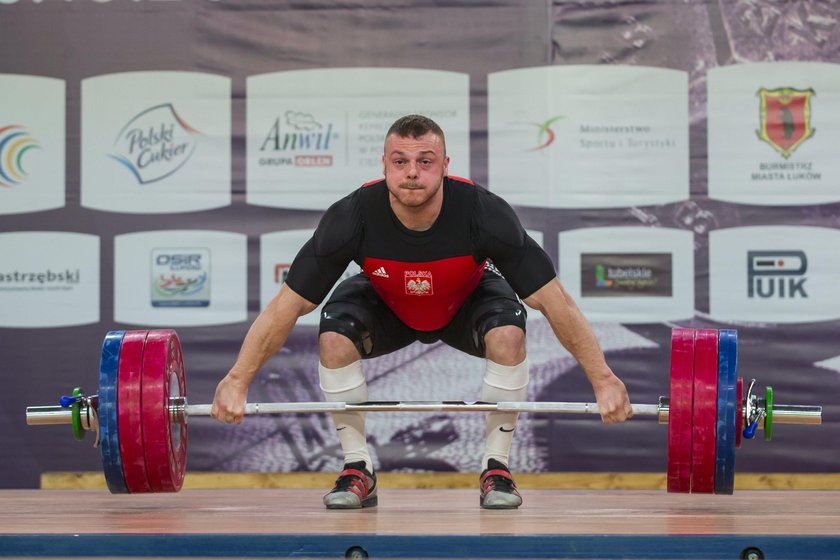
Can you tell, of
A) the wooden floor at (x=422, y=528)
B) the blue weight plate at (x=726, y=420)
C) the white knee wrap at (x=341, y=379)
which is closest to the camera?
the wooden floor at (x=422, y=528)

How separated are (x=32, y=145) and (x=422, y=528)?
310cm

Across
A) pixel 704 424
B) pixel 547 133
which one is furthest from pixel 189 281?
pixel 704 424

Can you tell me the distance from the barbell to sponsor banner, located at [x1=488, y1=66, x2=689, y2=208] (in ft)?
5.56

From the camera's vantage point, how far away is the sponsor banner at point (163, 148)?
4875 mm

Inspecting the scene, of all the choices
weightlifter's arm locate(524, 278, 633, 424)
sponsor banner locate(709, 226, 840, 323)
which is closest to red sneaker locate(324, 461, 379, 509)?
weightlifter's arm locate(524, 278, 633, 424)

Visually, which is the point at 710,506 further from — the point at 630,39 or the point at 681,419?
the point at 630,39

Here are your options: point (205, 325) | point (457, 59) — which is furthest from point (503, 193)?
point (205, 325)

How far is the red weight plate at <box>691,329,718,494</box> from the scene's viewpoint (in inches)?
118

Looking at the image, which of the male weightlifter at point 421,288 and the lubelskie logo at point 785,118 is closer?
the male weightlifter at point 421,288

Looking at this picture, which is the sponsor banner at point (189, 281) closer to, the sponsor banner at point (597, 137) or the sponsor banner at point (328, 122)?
the sponsor banner at point (328, 122)

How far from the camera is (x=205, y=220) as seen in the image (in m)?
4.88

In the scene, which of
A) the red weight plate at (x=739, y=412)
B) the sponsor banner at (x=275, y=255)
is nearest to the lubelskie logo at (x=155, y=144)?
the sponsor banner at (x=275, y=255)

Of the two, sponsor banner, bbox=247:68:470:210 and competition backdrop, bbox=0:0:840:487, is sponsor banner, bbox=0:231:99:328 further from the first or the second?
sponsor banner, bbox=247:68:470:210

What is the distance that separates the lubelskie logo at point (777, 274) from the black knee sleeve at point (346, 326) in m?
2.07
